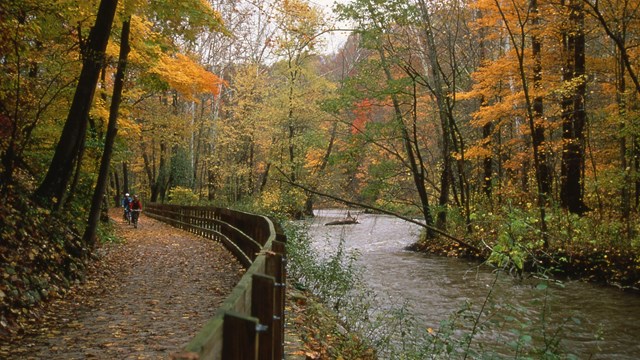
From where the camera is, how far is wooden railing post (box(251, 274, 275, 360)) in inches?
111

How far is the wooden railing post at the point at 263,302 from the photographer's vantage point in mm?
2818

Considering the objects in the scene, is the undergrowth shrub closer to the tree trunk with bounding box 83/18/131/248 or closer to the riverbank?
the riverbank

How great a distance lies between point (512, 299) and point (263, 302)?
31.4 feet

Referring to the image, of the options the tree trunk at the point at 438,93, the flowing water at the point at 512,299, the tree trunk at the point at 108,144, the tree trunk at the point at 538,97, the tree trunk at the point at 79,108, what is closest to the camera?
the flowing water at the point at 512,299

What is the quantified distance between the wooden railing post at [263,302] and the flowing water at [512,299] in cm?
306

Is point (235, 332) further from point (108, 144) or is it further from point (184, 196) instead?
point (184, 196)

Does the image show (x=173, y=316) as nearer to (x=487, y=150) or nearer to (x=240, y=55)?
(x=487, y=150)

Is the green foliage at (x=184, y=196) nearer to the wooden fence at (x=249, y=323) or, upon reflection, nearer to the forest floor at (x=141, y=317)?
the forest floor at (x=141, y=317)

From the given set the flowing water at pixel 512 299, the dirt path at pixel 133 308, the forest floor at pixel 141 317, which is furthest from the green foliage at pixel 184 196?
the forest floor at pixel 141 317

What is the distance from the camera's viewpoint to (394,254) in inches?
722

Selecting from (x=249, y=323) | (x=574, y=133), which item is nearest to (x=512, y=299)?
(x=574, y=133)

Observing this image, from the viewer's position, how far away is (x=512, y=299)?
431 inches

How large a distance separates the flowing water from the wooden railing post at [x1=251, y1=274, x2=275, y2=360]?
3.06 metres

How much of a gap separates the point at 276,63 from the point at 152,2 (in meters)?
22.5
